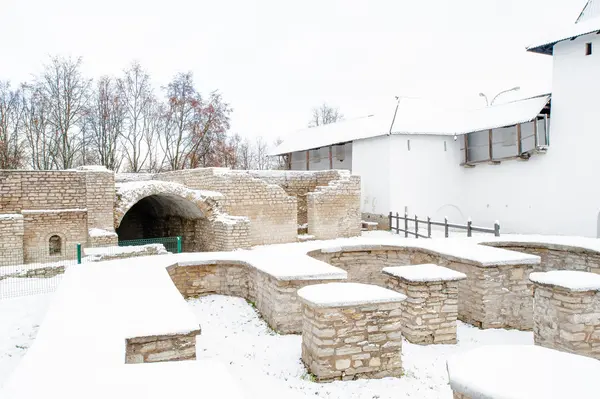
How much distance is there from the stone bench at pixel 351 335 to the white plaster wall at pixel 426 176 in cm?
1503

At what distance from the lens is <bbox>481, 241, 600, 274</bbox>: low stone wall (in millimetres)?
9453

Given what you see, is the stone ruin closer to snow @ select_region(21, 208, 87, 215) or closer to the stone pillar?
snow @ select_region(21, 208, 87, 215)

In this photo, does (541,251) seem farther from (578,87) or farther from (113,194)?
(113,194)

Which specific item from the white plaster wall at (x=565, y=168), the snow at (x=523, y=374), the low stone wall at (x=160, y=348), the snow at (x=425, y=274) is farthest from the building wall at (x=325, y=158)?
the snow at (x=523, y=374)

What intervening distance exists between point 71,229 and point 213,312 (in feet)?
26.3

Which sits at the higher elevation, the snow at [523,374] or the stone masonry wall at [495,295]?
the snow at [523,374]

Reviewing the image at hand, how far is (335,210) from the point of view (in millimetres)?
17156

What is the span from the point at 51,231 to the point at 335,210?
31.5ft

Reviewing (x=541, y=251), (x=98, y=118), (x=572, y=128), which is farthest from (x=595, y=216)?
(x=98, y=118)

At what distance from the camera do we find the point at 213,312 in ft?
24.7

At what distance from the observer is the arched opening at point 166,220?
14.9 meters

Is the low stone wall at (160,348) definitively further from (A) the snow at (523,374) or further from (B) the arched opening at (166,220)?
(B) the arched opening at (166,220)

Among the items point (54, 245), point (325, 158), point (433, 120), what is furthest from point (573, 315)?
point (325, 158)

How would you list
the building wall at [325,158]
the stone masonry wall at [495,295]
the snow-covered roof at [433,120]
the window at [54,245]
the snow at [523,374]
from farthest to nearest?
1. the building wall at [325,158]
2. the snow-covered roof at [433,120]
3. the window at [54,245]
4. the stone masonry wall at [495,295]
5. the snow at [523,374]
